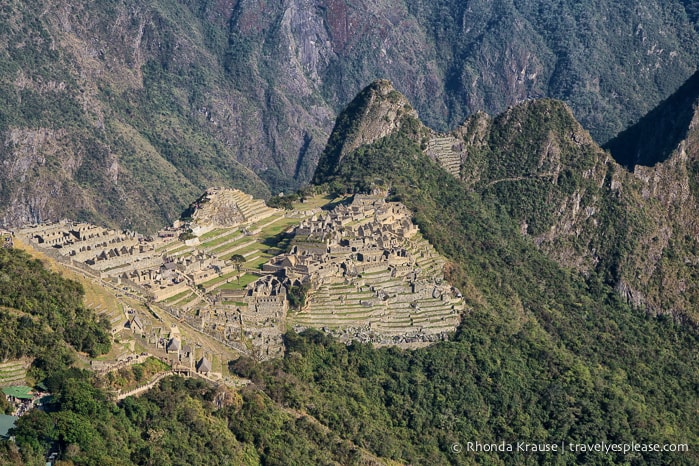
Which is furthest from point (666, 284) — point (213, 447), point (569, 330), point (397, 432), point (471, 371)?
point (213, 447)

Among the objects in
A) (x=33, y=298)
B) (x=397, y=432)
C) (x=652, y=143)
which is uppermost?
(x=652, y=143)

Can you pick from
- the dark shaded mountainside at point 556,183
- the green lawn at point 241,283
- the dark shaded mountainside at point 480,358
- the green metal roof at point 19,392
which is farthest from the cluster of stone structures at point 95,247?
the dark shaded mountainside at point 556,183

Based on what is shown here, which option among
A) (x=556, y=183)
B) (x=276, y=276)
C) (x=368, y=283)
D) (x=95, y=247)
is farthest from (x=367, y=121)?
(x=95, y=247)

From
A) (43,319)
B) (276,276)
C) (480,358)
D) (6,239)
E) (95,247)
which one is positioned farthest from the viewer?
(480,358)

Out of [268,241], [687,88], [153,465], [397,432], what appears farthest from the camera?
[687,88]

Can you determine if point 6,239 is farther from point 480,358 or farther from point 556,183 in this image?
point 556,183

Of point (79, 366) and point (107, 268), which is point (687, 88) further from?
point (79, 366)

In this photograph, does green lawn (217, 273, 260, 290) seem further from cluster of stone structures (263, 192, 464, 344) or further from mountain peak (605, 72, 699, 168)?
mountain peak (605, 72, 699, 168)
